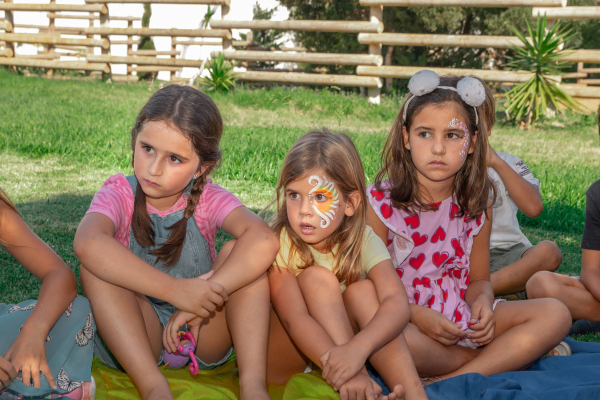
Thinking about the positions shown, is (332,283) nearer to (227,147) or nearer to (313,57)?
(227,147)

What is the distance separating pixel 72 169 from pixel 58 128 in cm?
130

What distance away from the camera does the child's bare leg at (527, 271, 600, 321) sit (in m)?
3.08

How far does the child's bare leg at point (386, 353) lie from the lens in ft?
7.13

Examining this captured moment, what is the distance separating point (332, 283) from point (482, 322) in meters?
0.70

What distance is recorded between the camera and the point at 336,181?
2490mm

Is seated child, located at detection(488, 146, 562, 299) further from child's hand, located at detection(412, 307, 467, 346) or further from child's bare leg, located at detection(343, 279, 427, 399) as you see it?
child's bare leg, located at detection(343, 279, 427, 399)

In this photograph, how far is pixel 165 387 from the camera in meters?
2.07

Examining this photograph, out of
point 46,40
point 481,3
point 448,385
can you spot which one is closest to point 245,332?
point 448,385

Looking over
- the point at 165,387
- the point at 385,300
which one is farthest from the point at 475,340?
the point at 165,387

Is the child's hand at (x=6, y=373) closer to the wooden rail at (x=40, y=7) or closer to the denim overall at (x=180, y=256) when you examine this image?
the denim overall at (x=180, y=256)

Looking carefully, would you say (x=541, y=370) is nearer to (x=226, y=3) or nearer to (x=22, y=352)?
(x=22, y=352)

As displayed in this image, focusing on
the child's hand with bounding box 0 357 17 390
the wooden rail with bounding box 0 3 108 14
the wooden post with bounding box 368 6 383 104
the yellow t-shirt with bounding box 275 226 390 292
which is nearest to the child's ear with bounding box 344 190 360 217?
the yellow t-shirt with bounding box 275 226 390 292

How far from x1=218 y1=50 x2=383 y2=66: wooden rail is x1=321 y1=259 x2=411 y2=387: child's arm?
343 inches

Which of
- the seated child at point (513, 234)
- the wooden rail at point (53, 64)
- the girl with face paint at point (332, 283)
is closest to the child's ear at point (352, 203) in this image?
the girl with face paint at point (332, 283)
